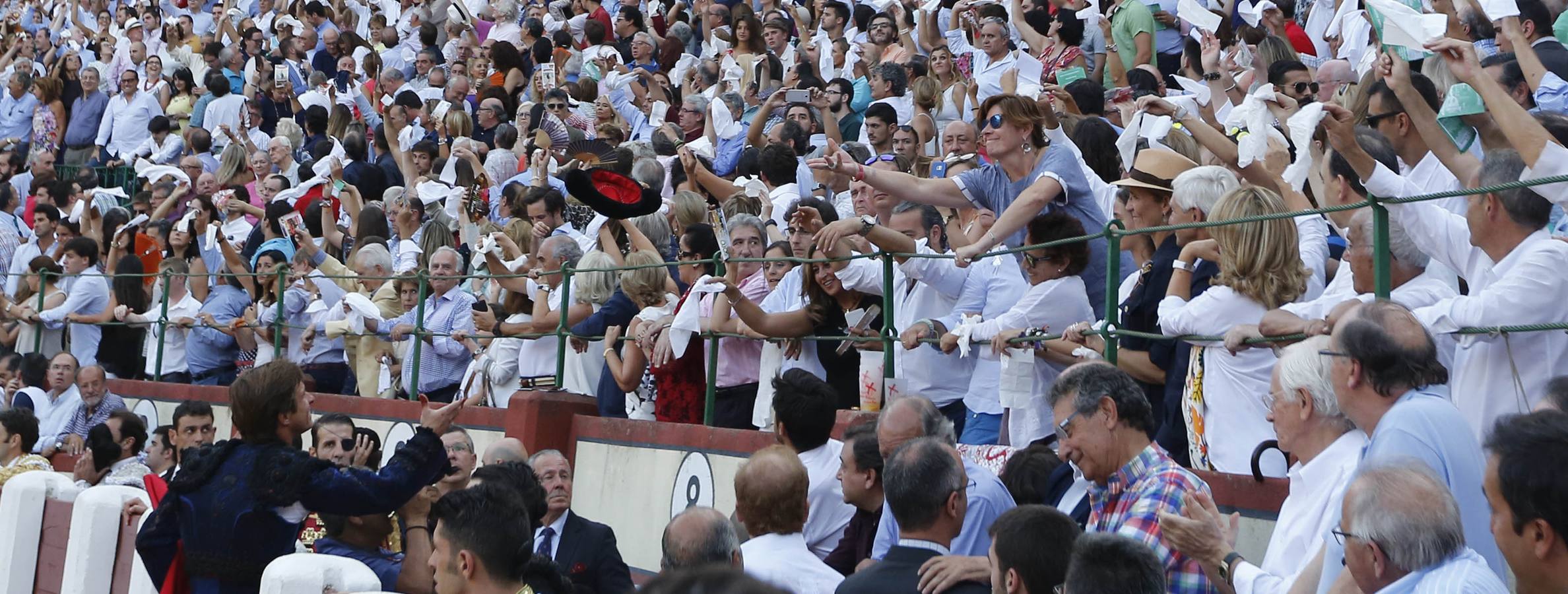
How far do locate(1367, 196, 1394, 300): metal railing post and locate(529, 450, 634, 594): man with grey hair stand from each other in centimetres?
295

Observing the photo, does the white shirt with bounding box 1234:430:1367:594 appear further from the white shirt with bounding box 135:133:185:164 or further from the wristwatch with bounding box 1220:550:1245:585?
the white shirt with bounding box 135:133:185:164

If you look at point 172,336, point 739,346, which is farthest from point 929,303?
point 172,336

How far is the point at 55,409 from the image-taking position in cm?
1399

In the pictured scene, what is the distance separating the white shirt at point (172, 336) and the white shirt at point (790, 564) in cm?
1029

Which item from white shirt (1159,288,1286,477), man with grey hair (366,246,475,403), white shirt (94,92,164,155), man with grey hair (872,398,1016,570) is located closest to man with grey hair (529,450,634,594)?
man with grey hair (872,398,1016,570)

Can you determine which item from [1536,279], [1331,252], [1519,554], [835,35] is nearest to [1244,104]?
[1331,252]

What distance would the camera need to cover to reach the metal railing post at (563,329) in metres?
10.5

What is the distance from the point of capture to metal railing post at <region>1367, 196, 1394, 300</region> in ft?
18.2

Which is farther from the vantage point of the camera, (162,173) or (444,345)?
(162,173)

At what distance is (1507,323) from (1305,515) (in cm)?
96

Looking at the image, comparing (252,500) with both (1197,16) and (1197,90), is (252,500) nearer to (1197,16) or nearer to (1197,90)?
(1197,90)

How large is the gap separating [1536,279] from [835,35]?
12.5 metres

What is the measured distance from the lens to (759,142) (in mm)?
14742

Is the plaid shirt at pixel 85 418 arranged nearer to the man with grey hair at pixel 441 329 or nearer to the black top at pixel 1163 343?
the man with grey hair at pixel 441 329
